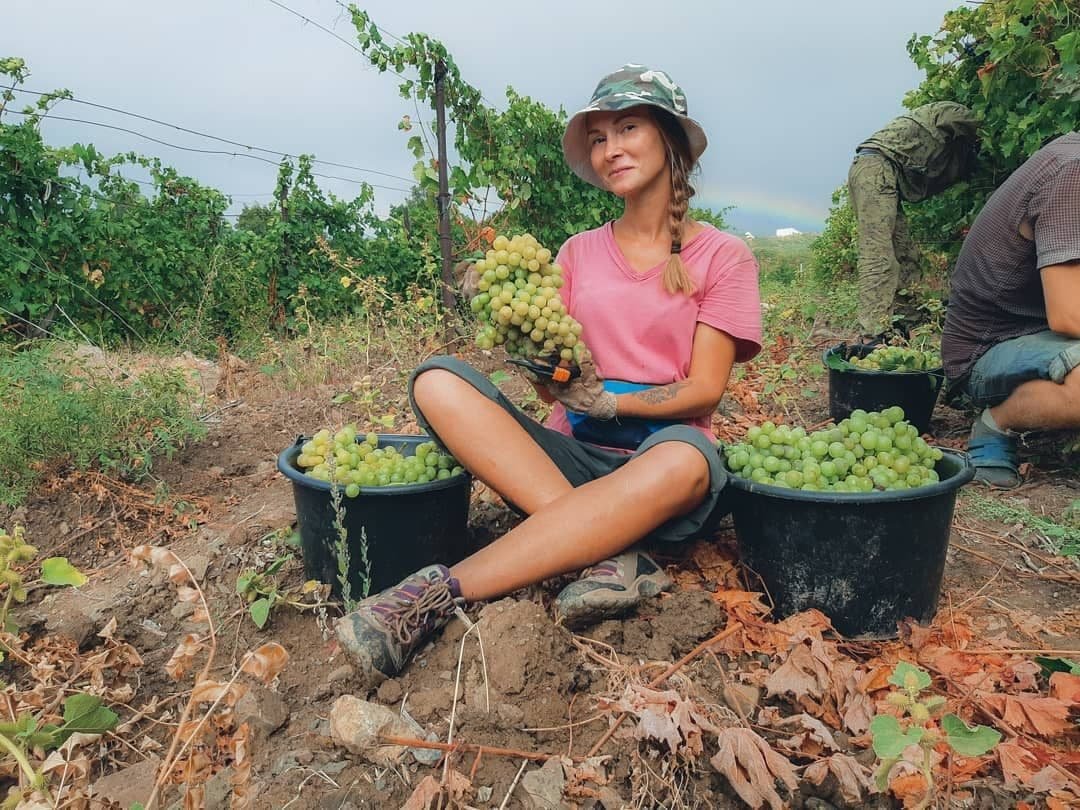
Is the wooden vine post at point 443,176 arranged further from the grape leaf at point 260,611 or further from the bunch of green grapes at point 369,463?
the grape leaf at point 260,611

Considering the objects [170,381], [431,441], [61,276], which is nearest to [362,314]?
[61,276]

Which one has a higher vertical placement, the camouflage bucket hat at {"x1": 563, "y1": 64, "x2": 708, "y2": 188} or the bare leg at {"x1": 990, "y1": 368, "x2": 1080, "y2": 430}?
the camouflage bucket hat at {"x1": 563, "y1": 64, "x2": 708, "y2": 188}

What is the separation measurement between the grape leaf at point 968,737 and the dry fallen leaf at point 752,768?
1.09 ft

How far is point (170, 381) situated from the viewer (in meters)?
3.57

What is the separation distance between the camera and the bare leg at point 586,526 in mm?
2057

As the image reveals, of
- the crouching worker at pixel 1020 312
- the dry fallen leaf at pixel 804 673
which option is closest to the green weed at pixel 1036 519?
the crouching worker at pixel 1020 312

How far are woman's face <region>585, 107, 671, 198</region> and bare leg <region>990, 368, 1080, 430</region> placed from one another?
1.95 metres

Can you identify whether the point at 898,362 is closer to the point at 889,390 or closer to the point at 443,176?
the point at 889,390

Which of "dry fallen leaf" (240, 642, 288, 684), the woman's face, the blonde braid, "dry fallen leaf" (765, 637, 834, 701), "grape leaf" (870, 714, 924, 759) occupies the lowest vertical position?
"dry fallen leaf" (765, 637, 834, 701)

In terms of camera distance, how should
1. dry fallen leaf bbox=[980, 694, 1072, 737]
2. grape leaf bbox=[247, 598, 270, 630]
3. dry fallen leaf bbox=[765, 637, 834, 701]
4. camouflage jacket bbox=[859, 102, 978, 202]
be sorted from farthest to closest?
camouflage jacket bbox=[859, 102, 978, 202] < grape leaf bbox=[247, 598, 270, 630] < dry fallen leaf bbox=[765, 637, 834, 701] < dry fallen leaf bbox=[980, 694, 1072, 737]

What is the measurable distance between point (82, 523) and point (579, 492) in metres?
2.26

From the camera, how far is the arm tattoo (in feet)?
7.70

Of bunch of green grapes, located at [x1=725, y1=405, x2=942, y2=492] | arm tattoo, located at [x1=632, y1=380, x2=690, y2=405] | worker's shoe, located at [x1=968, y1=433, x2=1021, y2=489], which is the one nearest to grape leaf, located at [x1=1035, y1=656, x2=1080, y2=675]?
bunch of green grapes, located at [x1=725, y1=405, x2=942, y2=492]

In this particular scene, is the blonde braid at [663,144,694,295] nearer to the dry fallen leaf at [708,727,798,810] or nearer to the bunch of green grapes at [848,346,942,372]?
the dry fallen leaf at [708,727,798,810]
